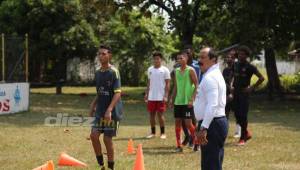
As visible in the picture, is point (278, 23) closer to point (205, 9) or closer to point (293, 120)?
point (205, 9)

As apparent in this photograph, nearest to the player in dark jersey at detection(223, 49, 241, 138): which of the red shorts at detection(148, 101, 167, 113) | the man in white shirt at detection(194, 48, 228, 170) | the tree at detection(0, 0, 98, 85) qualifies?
the red shorts at detection(148, 101, 167, 113)

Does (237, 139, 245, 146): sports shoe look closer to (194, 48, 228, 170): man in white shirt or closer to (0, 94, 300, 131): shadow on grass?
(0, 94, 300, 131): shadow on grass

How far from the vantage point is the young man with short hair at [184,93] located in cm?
1162

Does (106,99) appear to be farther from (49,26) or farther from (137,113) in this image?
(49,26)

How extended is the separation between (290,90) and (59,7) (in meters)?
15.9

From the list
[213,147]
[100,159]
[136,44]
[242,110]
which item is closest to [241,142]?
[242,110]

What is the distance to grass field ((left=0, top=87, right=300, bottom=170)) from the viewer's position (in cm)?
1029

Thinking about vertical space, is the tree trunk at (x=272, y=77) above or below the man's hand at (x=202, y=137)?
above

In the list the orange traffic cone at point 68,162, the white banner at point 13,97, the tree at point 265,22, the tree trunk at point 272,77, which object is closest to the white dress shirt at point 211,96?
the orange traffic cone at point 68,162

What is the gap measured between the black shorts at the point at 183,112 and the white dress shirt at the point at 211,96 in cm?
449

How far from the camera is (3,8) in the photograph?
132 ft

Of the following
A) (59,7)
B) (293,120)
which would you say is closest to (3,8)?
(59,7)

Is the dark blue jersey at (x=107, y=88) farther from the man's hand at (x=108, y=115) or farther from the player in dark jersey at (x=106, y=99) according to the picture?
the man's hand at (x=108, y=115)

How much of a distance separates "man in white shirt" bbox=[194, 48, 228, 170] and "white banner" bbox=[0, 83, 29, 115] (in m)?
12.6
